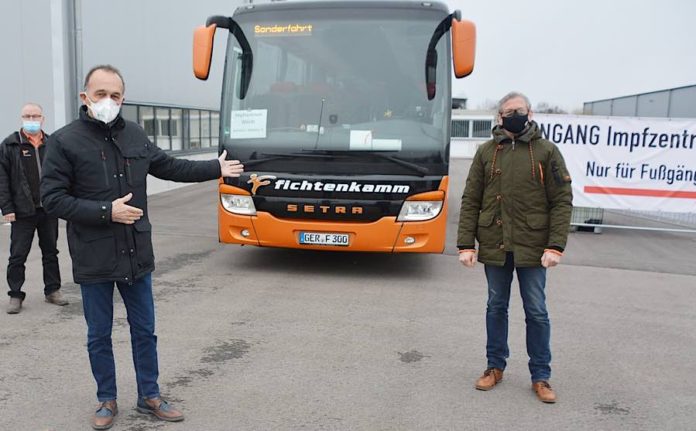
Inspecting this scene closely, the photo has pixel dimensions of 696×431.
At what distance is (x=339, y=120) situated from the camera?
694 cm

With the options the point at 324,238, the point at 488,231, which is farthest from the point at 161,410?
the point at 324,238

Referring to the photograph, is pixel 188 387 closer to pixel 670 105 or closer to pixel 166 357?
pixel 166 357

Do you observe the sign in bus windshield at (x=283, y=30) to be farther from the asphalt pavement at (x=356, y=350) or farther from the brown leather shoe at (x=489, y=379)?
the brown leather shoe at (x=489, y=379)

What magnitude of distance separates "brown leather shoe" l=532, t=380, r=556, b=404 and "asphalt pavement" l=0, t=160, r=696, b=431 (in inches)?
1.7

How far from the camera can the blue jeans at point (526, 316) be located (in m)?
4.04

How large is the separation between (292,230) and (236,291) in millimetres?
893

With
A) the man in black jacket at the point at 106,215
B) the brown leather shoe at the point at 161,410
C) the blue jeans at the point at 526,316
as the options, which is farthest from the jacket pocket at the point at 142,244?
the blue jeans at the point at 526,316

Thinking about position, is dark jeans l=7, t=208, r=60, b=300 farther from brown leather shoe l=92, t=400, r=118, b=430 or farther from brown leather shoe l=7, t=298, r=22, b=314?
brown leather shoe l=92, t=400, r=118, b=430

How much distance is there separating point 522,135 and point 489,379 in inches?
63.6

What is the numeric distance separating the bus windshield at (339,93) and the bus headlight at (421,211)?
36 cm

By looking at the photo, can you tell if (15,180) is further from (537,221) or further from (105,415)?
(537,221)

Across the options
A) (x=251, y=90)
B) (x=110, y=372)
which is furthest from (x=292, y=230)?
(x=110, y=372)

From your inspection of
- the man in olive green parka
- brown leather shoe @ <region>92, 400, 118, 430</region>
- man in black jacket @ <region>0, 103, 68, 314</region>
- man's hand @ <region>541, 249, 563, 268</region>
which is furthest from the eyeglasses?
man in black jacket @ <region>0, 103, 68, 314</region>

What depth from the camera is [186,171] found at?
12.3 feet
